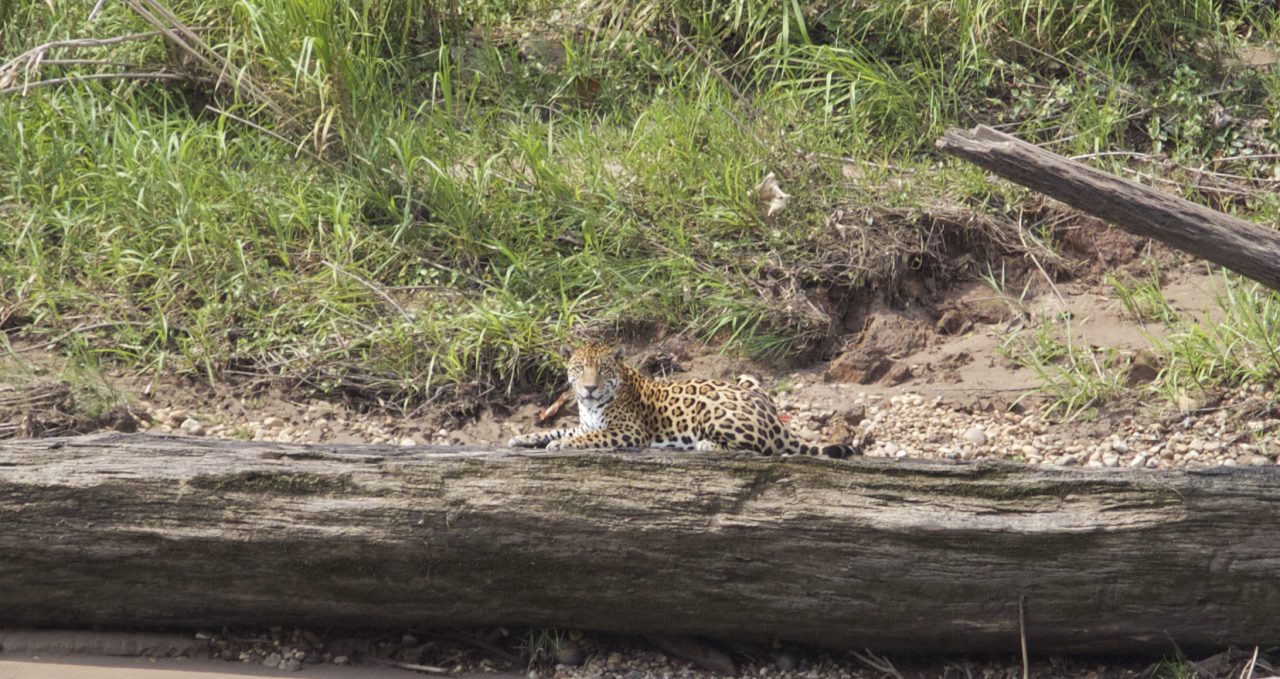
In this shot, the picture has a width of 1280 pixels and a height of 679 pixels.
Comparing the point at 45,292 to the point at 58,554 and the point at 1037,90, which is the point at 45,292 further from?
the point at 1037,90

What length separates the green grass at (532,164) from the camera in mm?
7168

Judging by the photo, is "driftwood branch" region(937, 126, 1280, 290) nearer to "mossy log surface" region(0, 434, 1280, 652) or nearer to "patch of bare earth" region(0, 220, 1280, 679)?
"mossy log surface" region(0, 434, 1280, 652)

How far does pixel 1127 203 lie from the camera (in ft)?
14.4

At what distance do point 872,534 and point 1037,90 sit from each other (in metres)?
4.40

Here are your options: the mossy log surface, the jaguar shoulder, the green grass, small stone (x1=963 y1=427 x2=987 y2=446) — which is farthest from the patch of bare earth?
the mossy log surface

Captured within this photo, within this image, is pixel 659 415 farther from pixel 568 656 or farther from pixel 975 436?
pixel 975 436

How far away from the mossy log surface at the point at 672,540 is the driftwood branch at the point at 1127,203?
74 centimetres

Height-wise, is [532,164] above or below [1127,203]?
below

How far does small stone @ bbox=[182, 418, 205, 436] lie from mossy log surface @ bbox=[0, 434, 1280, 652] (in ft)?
5.76

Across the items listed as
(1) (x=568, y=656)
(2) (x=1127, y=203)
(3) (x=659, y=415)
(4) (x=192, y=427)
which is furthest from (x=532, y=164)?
(2) (x=1127, y=203)

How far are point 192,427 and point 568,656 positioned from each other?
99.7 inches

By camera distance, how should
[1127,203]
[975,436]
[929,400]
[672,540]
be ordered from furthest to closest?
[929,400]
[975,436]
[672,540]
[1127,203]

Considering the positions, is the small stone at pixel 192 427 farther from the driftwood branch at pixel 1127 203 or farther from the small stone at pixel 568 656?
the driftwood branch at pixel 1127 203

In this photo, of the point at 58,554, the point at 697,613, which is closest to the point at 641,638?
the point at 697,613
